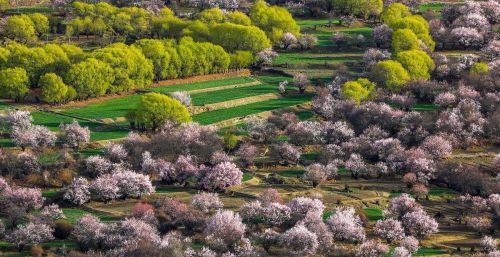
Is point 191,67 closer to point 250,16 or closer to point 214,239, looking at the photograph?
point 250,16

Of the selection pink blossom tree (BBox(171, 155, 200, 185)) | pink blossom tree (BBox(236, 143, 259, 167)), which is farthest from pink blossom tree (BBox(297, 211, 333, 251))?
pink blossom tree (BBox(236, 143, 259, 167))

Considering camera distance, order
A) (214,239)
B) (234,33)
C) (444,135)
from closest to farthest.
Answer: (214,239) → (444,135) → (234,33)

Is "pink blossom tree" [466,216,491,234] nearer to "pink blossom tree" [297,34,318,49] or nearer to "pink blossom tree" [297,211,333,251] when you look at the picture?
"pink blossom tree" [297,211,333,251]

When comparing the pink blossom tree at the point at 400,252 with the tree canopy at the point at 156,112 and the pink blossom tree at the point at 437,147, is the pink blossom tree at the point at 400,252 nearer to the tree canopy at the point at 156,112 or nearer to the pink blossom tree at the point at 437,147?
the pink blossom tree at the point at 437,147

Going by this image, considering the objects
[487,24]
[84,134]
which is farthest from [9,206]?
[487,24]

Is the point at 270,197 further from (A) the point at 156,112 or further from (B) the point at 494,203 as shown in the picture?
(A) the point at 156,112

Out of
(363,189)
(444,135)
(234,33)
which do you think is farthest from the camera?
(234,33)

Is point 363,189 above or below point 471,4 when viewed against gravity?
below

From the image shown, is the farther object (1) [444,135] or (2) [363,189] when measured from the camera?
(1) [444,135]
